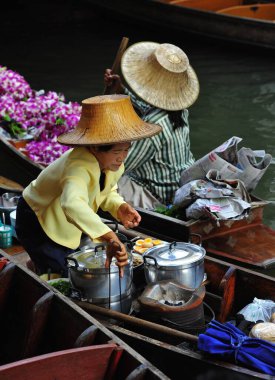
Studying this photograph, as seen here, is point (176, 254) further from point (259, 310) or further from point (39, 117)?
point (39, 117)

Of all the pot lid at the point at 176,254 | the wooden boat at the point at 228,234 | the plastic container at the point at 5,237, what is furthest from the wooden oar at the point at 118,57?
the pot lid at the point at 176,254

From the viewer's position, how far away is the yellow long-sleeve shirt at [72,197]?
10.4 ft

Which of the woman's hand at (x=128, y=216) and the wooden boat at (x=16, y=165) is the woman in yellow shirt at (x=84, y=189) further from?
the wooden boat at (x=16, y=165)

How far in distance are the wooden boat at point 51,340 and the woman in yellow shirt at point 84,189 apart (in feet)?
0.79

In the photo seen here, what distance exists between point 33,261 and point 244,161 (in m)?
1.81

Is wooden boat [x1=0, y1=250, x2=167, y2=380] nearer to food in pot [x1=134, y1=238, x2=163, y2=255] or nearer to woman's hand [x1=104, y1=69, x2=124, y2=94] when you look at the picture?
food in pot [x1=134, y1=238, x2=163, y2=255]

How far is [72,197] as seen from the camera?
318 centimetres

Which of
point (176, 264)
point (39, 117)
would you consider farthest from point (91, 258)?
point (39, 117)

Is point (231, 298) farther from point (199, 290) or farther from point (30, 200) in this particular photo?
point (30, 200)

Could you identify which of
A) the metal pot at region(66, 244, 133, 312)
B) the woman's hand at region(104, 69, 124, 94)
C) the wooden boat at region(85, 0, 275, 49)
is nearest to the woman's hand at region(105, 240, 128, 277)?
the metal pot at region(66, 244, 133, 312)

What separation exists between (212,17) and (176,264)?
9.43 metres

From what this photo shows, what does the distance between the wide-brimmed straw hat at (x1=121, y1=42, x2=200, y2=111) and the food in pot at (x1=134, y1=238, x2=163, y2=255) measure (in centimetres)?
116

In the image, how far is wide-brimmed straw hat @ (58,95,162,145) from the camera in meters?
3.38

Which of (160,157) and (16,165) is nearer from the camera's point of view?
(160,157)
